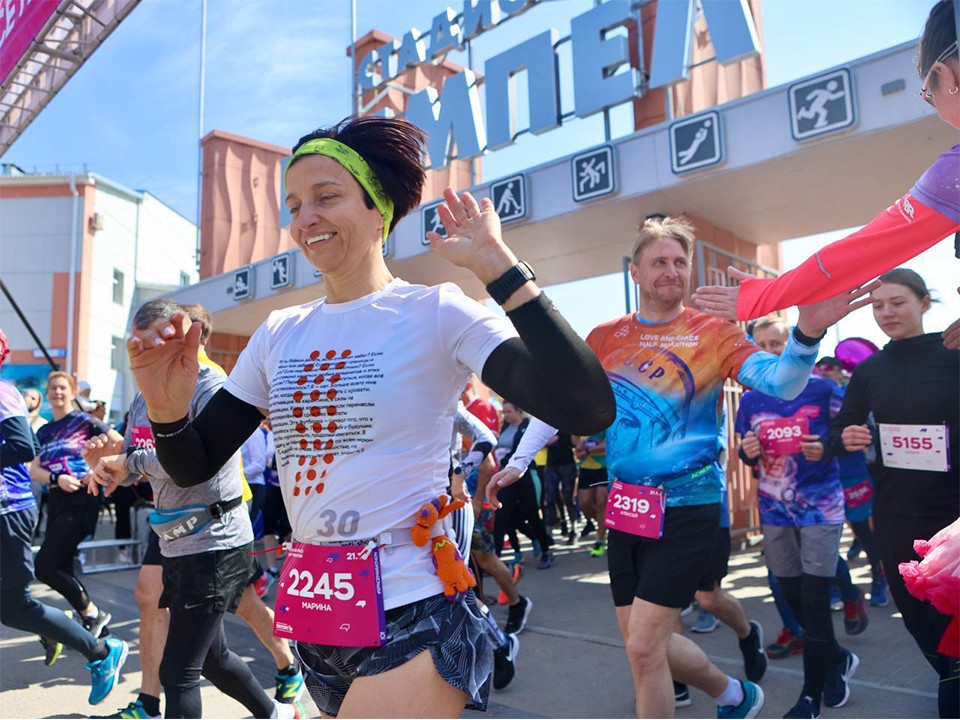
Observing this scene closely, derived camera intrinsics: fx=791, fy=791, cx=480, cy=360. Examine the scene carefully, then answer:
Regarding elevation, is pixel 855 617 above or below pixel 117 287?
below

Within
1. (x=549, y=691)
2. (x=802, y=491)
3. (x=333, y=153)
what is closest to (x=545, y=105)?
(x=802, y=491)

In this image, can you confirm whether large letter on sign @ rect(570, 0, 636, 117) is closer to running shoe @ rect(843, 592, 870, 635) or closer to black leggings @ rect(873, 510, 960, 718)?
running shoe @ rect(843, 592, 870, 635)

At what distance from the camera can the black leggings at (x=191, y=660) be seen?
3.04m

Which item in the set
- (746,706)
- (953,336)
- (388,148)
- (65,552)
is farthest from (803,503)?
(65,552)

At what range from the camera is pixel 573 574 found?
805 cm

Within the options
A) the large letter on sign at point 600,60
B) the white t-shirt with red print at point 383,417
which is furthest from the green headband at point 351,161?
the large letter on sign at point 600,60

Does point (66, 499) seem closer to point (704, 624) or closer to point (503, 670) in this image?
point (503, 670)

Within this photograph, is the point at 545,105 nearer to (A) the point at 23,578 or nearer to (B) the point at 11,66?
(B) the point at 11,66

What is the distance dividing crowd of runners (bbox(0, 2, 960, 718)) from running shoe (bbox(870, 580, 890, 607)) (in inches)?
1.0

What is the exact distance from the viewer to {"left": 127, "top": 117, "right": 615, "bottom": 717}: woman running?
1528 millimetres

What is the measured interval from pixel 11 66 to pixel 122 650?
4.00 m

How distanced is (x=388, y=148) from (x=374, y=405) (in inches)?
→ 27.3

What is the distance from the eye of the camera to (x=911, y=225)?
67.7 inches

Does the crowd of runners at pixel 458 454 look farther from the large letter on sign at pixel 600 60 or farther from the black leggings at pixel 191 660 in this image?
the large letter on sign at pixel 600 60
